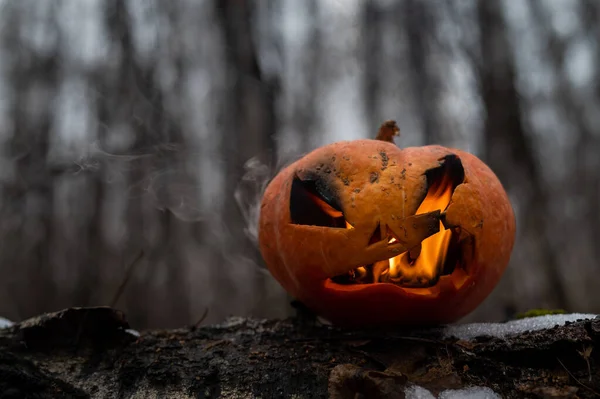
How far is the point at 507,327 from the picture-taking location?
4.67 ft

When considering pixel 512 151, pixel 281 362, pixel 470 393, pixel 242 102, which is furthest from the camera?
pixel 242 102

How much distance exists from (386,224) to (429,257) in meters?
0.28

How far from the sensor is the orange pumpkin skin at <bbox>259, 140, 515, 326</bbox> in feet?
4.55

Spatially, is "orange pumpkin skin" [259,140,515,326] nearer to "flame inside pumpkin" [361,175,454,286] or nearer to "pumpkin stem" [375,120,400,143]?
"flame inside pumpkin" [361,175,454,286]

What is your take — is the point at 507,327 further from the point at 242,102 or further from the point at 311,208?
the point at 242,102

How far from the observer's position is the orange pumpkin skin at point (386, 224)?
4.55 ft

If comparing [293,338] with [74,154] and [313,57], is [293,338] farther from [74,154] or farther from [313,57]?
[313,57]

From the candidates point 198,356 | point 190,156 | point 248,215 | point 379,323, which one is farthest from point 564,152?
point 198,356

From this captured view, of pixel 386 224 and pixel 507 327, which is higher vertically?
pixel 386 224

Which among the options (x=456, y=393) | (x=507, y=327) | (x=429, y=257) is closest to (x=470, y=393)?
(x=456, y=393)

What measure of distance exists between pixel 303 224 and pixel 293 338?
1.31 feet

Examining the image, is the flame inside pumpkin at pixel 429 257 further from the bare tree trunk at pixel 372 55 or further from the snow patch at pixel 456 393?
the bare tree trunk at pixel 372 55

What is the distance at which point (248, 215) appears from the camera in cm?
275

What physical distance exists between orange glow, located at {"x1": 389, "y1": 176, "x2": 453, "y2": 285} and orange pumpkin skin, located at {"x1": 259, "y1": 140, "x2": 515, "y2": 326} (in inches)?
2.7
